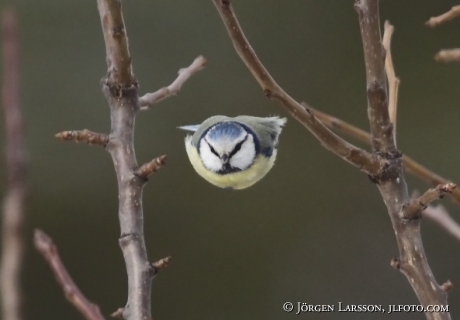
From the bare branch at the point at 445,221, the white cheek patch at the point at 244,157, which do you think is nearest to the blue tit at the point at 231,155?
the white cheek patch at the point at 244,157

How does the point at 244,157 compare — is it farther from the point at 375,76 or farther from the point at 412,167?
the point at 375,76

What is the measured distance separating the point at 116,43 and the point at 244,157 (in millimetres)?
477

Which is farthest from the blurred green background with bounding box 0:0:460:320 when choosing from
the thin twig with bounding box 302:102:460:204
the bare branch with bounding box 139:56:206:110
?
the thin twig with bounding box 302:102:460:204

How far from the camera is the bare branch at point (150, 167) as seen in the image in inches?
20.4

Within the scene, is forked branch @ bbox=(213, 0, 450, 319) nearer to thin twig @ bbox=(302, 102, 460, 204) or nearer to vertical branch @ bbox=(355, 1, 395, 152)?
vertical branch @ bbox=(355, 1, 395, 152)

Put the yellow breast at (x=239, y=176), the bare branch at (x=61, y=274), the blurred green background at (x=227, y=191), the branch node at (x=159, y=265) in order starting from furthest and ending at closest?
the blurred green background at (x=227, y=191) → the yellow breast at (x=239, y=176) → the branch node at (x=159, y=265) → the bare branch at (x=61, y=274)

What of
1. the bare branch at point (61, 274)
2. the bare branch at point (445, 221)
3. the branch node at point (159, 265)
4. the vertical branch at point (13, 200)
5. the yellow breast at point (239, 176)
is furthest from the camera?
the yellow breast at point (239, 176)

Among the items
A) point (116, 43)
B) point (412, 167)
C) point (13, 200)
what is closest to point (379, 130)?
point (412, 167)

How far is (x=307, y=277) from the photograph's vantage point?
6.57 ft

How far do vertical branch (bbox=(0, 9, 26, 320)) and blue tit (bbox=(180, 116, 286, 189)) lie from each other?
0.77 metres

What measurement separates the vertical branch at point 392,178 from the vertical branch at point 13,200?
32cm

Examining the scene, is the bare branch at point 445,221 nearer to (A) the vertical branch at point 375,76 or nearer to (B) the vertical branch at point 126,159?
(A) the vertical branch at point 375,76

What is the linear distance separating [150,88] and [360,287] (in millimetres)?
928

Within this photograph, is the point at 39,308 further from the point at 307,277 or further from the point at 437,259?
the point at 437,259
